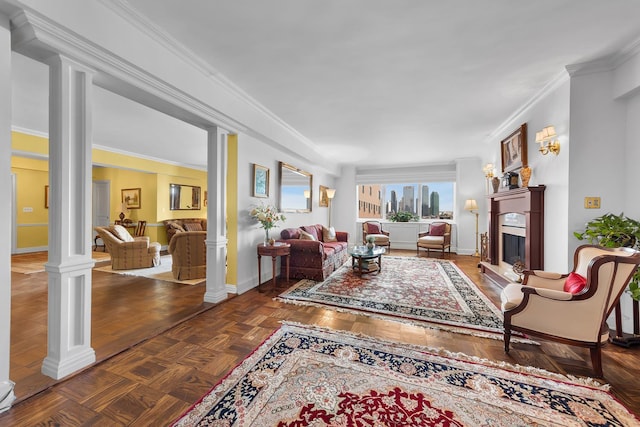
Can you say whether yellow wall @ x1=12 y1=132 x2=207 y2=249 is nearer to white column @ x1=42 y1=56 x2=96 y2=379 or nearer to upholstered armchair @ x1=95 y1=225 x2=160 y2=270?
upholstered armchair @ x1=95 y1=225 x2=160 y2=270

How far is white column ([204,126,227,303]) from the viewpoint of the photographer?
3.41 metres

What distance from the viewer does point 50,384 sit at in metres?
1.79

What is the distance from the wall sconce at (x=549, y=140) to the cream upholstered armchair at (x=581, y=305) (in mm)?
1291

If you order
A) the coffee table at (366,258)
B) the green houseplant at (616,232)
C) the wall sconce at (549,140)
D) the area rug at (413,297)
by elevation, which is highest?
the wall sconce at (549,140)

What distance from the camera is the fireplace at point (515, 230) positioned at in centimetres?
337

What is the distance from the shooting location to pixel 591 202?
110 inches

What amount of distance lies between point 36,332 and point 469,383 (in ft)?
12.8

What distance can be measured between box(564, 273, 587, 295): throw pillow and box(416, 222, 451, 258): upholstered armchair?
4108mm

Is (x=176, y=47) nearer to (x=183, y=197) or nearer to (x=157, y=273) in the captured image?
(x=157, y=273)

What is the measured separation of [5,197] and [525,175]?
5.25m

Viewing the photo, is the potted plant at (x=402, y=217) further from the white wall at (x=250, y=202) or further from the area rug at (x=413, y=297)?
the white wall at (x=250, y=202)

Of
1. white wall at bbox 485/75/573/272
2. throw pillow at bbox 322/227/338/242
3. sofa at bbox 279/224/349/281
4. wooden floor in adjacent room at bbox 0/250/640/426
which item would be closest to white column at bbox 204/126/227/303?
wooden floor in adjacent room at bbox 0/250/640/426

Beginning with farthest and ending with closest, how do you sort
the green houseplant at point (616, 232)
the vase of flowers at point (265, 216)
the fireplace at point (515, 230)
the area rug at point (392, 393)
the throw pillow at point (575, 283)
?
the vase of flowers at point (265, 216) → the fireplace at point (515, 230) → the green houseplant at point (616, 232) → the throw pillow at point (575, 283) → the area rug at point (392, 393)

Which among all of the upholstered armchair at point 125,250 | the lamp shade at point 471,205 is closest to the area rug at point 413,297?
the lamp shade at point 471,205
